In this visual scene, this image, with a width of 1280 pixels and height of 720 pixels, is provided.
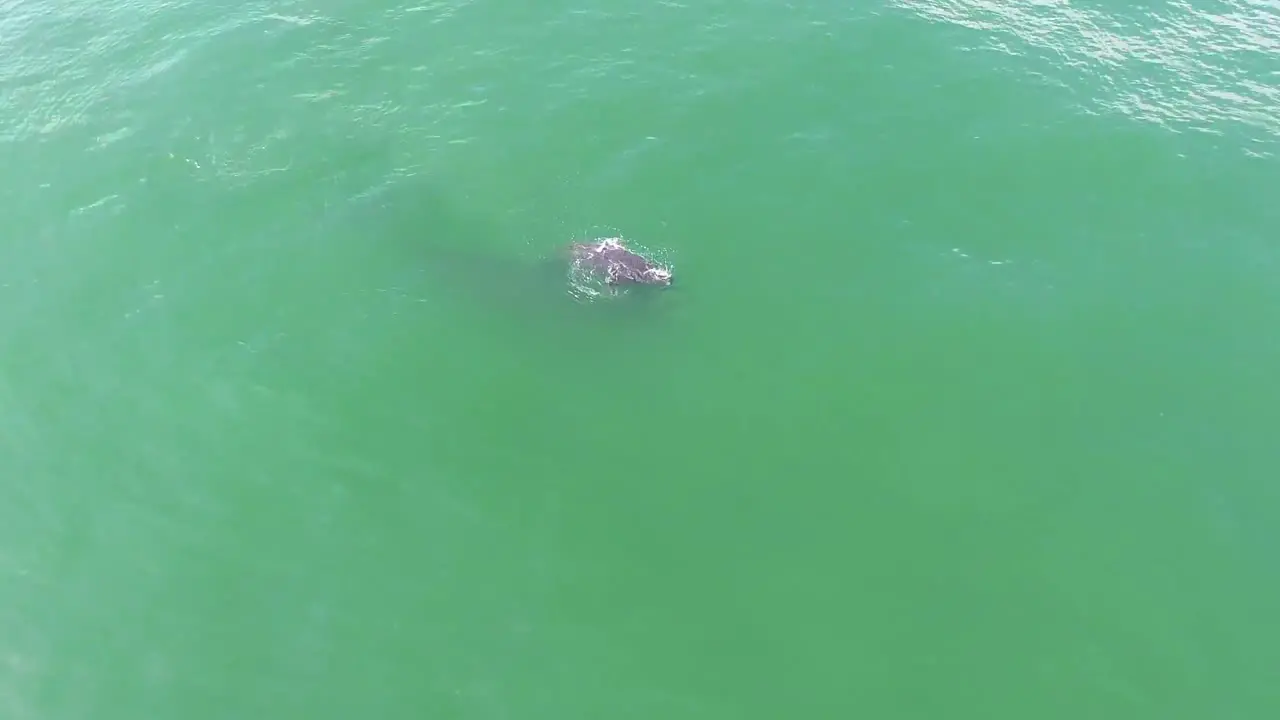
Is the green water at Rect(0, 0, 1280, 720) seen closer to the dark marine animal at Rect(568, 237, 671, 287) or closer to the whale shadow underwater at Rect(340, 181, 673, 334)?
the whale shadow underwater at Rect(340, 181, 673, 334)

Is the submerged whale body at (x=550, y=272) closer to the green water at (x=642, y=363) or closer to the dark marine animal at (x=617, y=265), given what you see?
the dark marine animal at (x=617, y=265)

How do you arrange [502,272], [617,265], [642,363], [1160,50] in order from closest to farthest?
1. [642,363]
2. [617,265]
3. [502,272]
4. [1160,50]

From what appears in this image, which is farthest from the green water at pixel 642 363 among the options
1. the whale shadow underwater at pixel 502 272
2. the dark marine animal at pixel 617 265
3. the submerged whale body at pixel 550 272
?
the dark marine animal at pixel 617 265

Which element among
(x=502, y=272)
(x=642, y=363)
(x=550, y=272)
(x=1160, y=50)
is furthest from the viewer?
(x=1160, y=50)

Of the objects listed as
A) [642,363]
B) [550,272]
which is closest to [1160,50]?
[642,363]

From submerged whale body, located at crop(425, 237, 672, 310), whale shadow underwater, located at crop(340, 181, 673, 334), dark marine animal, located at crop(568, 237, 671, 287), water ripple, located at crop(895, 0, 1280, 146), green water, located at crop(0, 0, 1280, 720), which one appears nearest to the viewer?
green water, located at crop(0, 0, 1280, 720)

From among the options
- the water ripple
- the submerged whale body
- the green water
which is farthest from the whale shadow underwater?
the water ripple

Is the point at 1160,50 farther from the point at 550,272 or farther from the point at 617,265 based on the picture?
the point at 550,272

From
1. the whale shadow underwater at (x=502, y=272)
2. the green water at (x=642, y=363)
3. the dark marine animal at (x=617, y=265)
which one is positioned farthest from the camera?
the dark marine animal at (x=617, y=265)

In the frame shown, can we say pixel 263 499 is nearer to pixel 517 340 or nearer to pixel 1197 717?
pixel 517 340

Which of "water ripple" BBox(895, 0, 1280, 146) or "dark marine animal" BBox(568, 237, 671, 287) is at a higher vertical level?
"water ripple" BBox(895, 0, 1280, 146)
